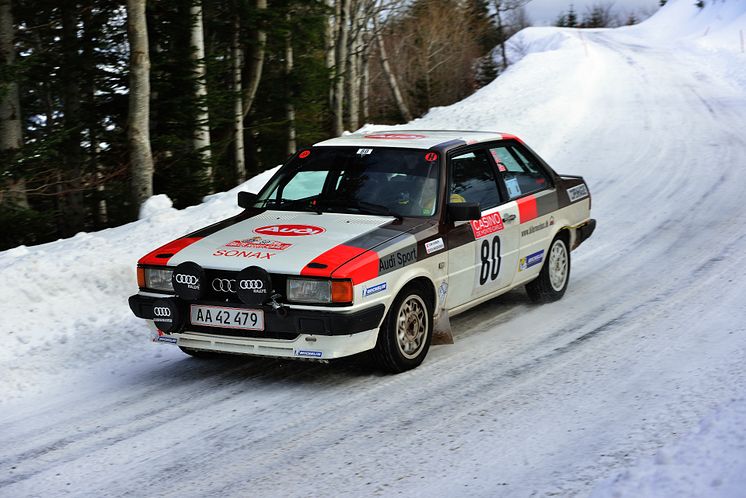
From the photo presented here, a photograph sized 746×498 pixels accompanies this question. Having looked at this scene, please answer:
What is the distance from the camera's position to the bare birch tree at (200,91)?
13.4 metres

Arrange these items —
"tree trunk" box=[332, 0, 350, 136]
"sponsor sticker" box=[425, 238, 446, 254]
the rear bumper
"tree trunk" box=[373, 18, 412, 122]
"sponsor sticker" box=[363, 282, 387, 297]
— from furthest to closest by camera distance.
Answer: "tree trunk" box=[373, 18, 412, 122] < "tree trunk" box=[332, 0, 350, 136] < the rear bumper < "sponsor sticker" box=[425, 238, 446, 254] < "sponsor sticker" box=[363, 282, 387, 297]

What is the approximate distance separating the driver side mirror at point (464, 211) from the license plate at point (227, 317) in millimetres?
1692

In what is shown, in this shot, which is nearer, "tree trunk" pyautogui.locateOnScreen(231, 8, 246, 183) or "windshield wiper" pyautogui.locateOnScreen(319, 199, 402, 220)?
"windshield wiper" pyautogui.locateOnScreen(319, 199, 402, 220)

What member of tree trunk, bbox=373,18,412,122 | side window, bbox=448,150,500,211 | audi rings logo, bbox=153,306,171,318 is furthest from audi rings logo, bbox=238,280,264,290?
tree trunk, bbox=373,18,412,122

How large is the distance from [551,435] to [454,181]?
2630mm

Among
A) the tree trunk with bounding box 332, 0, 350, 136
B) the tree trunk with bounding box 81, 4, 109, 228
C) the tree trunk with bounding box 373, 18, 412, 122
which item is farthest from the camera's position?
the tree trunk with bounding box 373, 18, 412, 122

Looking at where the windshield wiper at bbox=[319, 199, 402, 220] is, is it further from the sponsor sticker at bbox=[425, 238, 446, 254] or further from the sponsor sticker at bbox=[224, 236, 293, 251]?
the sponsor sticker at bbox=[224, 236, 293, 251]

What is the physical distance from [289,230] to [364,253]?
2.54ft

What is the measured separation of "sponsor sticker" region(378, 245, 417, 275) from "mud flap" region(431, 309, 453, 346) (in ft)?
2.16

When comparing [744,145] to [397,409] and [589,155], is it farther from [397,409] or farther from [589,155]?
[397,409]

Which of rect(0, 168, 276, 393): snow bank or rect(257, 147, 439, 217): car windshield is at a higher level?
rect(257, 147, 439, 217): car windshield

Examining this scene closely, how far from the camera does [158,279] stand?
6.07 metres

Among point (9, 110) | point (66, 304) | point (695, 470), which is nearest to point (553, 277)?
point (695, 470)

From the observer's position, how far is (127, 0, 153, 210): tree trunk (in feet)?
38.2
